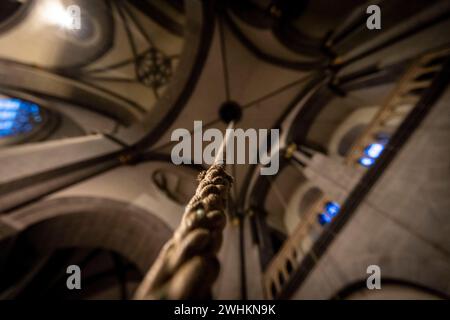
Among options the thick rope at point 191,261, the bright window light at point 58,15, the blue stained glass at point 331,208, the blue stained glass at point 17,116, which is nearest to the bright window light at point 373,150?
the blue stained glass at point 331,208

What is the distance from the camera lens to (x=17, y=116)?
7.71m

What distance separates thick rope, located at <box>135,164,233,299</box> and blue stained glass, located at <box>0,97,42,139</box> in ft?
30.9

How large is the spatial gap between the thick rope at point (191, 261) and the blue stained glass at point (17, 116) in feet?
30.9

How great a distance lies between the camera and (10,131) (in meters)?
7.36

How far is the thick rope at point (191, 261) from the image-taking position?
669 millimetres

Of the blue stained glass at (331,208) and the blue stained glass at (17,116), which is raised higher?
the blue stained glass at (17,116)

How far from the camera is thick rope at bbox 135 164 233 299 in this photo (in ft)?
2.20

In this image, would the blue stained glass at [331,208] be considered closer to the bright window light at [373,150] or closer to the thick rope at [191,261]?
the bright window light at [373,150]

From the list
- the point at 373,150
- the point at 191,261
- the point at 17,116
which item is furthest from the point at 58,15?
the point at 373,150

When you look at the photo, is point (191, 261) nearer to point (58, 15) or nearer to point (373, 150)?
point (373, 150)

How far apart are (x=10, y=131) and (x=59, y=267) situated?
18.4 feet

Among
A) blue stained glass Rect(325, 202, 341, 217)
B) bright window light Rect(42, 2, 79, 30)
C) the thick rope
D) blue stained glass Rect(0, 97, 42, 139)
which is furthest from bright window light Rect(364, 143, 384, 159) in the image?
blue stained glass Rect(0, 97, 42, 139)

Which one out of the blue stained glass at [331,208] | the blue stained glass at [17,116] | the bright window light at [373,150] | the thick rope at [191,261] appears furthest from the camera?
the blue stained glass at [17,116]

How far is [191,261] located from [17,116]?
10173 mm
